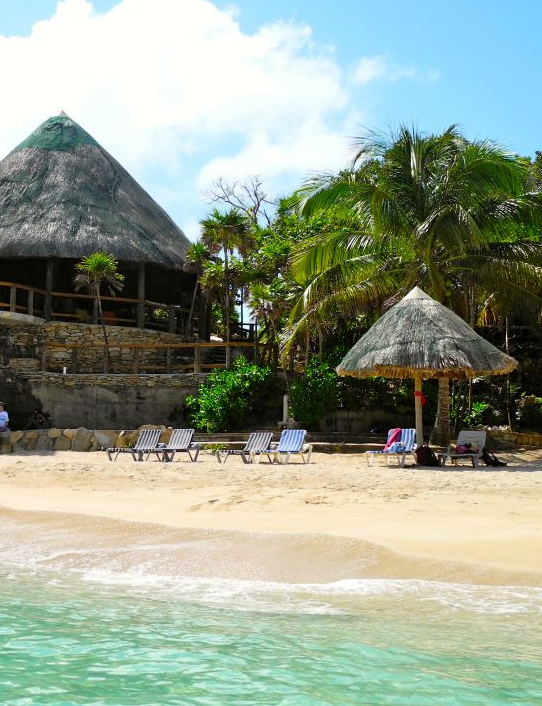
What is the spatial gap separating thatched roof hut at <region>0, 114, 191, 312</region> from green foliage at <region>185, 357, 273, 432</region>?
5.96 metres

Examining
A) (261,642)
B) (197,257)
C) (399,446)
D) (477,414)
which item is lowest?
(261,642)

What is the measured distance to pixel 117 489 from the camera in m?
10.7

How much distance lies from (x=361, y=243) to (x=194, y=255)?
282 inches

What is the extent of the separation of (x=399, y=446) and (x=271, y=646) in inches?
331

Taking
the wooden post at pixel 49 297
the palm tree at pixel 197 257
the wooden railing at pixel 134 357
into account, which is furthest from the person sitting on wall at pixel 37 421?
the palm tree at pixel 197 257

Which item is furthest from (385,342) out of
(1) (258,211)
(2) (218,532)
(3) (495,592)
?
(1) (258,211)

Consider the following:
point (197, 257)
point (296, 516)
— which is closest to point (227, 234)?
point (197, 257)

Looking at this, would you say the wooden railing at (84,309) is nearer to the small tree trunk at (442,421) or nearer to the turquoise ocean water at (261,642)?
the small tree trunk at (442,421)

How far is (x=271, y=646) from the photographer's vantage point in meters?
4.38

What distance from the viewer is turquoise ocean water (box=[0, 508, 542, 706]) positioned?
3.77m

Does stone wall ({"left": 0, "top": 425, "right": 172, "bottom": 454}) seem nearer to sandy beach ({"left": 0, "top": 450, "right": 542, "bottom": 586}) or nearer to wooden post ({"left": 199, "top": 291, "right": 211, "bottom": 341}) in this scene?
sandy beach ({"left": 0, "top": 450, "right": 542, "bottom": 586})

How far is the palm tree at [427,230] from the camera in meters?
14.5

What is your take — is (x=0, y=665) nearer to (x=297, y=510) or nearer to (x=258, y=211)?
(x=297, y=510)

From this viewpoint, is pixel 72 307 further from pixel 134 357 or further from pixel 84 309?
pixel 134 357
